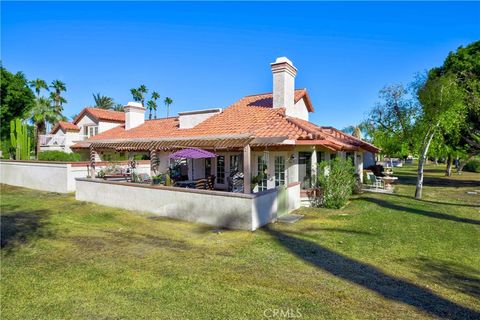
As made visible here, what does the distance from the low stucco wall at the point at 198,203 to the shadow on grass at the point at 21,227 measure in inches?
123

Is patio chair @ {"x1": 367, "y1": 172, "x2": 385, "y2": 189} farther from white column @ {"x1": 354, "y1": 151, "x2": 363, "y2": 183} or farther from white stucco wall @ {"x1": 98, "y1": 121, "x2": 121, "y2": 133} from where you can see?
white stucco wall @ {"x1": 98, "y1": 121, "x2": 121, "y2": 133}

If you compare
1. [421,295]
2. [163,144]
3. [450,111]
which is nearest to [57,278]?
[421,295]

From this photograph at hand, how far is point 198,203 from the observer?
10.9 metres

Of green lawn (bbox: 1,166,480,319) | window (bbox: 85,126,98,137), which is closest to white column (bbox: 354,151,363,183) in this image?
green lawn (bbox: 1,166,480,319)

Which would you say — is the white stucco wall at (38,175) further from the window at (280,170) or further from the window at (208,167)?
the window at (280,170)

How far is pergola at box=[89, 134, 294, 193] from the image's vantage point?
420 inches

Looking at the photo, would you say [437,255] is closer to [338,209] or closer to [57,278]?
[338,209]

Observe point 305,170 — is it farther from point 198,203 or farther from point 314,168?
point 198,203

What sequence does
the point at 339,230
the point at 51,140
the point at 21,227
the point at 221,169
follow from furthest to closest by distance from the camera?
the point at 51,140
the point at 221,169
the point at 21,227
the point at 339,230

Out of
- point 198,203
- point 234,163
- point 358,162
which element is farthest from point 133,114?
point 358,162

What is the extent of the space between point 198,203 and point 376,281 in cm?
684

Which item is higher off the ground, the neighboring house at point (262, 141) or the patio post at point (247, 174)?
the neighboring house at point (262, 141)

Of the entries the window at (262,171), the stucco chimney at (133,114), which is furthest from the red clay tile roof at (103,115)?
the window at (262,171)

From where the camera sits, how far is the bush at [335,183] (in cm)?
1314
